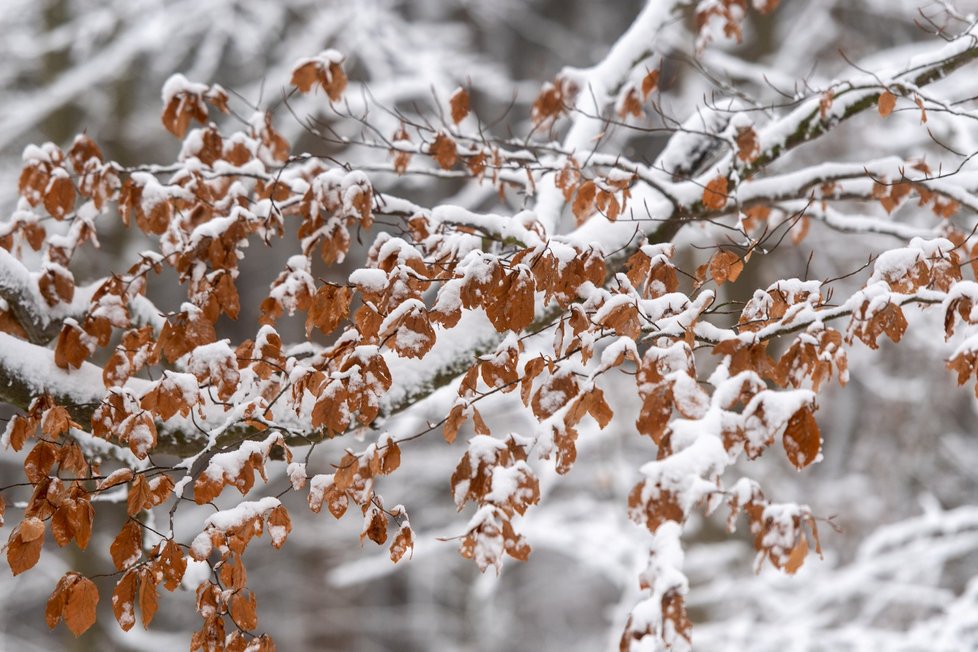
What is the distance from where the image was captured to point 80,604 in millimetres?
2094

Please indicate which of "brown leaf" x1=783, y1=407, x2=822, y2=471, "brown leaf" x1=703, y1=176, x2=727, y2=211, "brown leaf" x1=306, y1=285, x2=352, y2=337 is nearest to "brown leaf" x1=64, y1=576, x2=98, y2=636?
"brown leaf" x1=306, y1=285, x2=352, y2=337

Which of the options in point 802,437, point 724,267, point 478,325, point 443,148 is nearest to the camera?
point 802,437

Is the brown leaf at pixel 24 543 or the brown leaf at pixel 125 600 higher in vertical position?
the brown leaf at pixel 24 543

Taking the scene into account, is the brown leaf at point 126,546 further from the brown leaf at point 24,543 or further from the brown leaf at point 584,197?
the brown leaf at point 584,197

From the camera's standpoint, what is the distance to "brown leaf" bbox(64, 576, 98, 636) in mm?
2082

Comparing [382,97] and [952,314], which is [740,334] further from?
[382,97]

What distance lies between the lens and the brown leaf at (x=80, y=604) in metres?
2.08

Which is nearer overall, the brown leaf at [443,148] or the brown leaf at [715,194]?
the brown leaf at [715,194]

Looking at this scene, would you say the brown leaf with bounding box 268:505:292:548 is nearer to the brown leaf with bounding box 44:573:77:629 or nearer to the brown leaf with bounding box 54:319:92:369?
the brown leaf with bounding box 44:573:77:629

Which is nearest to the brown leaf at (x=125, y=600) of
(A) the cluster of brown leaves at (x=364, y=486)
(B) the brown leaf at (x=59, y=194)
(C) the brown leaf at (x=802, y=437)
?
(A) the cluster of brown leaves at (x=364, y=486)

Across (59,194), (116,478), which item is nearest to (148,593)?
(116,478)

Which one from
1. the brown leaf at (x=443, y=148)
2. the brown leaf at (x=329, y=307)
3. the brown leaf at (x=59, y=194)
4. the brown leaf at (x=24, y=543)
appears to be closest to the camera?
the brown leaf at (x=24, y=543)

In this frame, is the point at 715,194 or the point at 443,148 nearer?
the point at 715,194

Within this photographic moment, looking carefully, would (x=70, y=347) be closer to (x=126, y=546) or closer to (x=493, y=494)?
(x=126, y=546)
